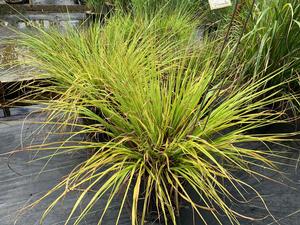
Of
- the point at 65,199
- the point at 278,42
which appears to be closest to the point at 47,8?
the point at 278,42

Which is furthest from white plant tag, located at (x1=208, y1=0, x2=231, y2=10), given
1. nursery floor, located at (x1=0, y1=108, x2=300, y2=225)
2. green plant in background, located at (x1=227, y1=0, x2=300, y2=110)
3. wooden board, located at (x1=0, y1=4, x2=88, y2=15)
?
wooden board, located at (x1=0, y1=4, x2=88, y2=15)

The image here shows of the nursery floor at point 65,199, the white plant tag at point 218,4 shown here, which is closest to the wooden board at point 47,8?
the nursery floor at point 65,199

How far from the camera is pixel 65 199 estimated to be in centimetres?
123

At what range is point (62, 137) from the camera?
1.53 m

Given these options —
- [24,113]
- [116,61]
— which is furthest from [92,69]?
[24,113]

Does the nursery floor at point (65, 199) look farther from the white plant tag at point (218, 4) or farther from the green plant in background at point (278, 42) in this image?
the white plant tag at point (218, 4)

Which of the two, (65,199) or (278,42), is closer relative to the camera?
(65,199)

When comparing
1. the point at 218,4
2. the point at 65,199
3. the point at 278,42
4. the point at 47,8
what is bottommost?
the point at 65,199

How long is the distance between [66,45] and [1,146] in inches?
22.3

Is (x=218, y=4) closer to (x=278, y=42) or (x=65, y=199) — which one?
(x=278, y=42)

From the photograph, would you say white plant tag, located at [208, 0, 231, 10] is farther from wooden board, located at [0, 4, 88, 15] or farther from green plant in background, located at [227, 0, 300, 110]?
wooden board, located at [0, 4, 88, 15]

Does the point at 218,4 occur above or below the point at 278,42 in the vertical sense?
above

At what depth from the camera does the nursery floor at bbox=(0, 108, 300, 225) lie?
1143mm

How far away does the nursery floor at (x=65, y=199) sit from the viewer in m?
1.14
